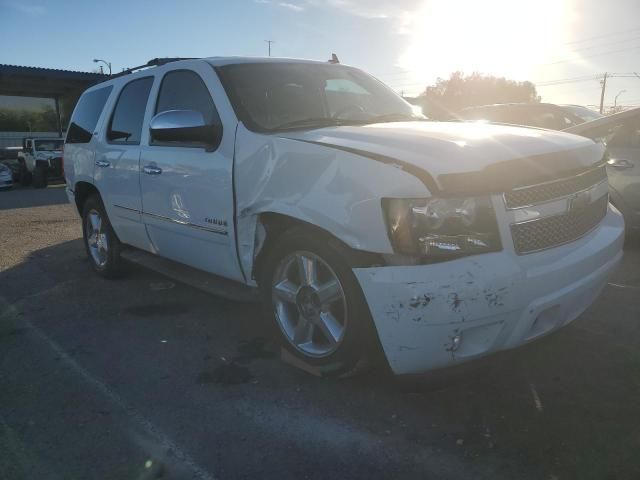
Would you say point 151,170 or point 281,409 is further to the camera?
point 151,170

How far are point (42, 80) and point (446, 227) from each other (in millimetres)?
31079

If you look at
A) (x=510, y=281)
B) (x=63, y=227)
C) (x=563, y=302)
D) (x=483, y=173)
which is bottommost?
(x=63, y=227)

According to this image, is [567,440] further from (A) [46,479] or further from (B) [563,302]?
(A) [46,479]

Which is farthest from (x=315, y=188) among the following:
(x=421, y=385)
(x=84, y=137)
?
(x=84, y=137)

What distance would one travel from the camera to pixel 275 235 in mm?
3135

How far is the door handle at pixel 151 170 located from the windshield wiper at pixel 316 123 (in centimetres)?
111

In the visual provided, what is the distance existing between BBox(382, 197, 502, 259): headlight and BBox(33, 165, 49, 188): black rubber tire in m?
20.2

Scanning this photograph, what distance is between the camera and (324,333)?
2904 millimetres

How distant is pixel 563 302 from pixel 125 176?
349 centimetres

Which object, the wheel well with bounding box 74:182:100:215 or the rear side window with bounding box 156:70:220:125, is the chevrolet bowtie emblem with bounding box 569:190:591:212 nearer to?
the rear side window with bounding box 156:70:220:125

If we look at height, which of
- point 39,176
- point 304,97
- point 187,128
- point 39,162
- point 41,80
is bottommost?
point 39,176

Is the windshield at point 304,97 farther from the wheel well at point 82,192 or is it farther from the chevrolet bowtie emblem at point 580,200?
the wheel well at point 82,192

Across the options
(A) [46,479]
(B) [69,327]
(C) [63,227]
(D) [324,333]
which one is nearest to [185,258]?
(B) [69,327]

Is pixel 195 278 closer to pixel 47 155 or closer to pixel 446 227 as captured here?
pixel 446 227
